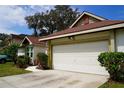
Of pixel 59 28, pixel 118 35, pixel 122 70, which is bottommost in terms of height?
pixel 122 70

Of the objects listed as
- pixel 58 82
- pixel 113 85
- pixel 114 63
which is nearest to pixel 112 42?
pixel 114 63

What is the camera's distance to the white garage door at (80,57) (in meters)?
11.0

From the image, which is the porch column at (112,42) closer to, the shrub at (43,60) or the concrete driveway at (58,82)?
the concrete driveway at (58,82)

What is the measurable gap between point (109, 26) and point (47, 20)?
37188 mm

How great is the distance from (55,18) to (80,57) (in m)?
34.1

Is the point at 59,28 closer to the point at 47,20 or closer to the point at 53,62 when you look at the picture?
the point at 47,20

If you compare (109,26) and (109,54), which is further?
(109,26)

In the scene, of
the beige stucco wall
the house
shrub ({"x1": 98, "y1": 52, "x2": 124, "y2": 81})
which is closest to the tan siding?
the house

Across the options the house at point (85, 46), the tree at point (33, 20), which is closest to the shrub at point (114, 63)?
the house at point (85, 46)

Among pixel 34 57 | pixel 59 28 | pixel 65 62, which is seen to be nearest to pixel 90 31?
pixel 65 62

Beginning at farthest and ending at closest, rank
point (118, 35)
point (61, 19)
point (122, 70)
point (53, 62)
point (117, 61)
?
1. point (61, 19)
2. point (53, 62)
3. point (118, 35)
4. point (122, 70)
5. point (117, 61)

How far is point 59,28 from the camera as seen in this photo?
45281mm
